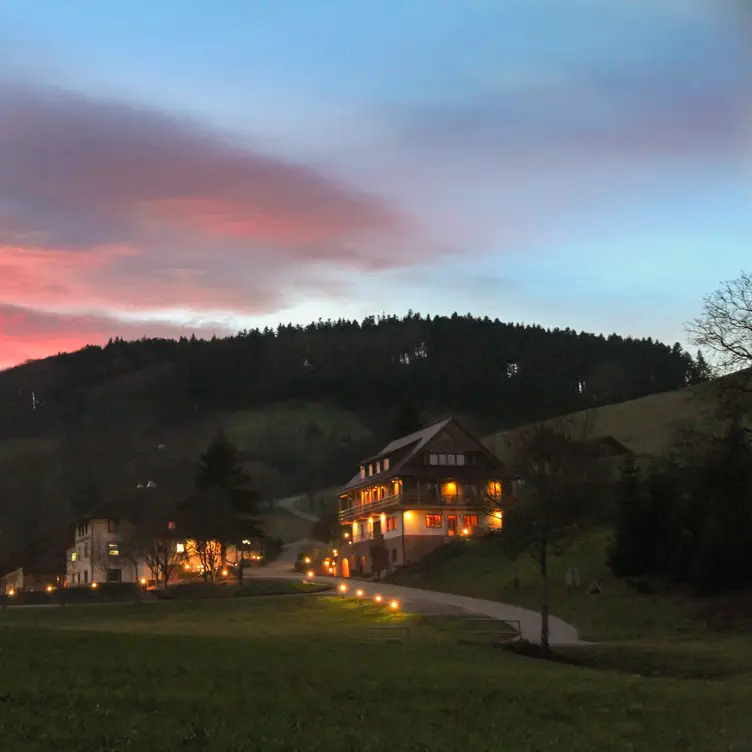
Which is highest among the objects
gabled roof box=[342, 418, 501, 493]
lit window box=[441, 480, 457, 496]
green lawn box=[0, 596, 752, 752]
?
gabled roof box=[342, 418, 501, 493]

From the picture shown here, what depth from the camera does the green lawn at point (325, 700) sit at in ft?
46.6

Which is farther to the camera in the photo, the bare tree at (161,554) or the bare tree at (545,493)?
the bare tree at (161,554)

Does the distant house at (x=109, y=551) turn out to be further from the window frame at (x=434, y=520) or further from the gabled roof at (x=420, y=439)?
the window frame at (x=434, y=520)

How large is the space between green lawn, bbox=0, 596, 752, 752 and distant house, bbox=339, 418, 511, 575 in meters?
50.0

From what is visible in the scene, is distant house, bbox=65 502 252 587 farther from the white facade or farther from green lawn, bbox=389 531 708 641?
green lawn, bbox=389 531 708 641

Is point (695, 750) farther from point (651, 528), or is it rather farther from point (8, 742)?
point (651, 528)

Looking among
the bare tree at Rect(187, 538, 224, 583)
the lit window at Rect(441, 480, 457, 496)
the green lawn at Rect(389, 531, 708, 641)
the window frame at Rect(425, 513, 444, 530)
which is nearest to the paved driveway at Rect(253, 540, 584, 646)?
the green lawn at Rect(389, 531, 708, 641)

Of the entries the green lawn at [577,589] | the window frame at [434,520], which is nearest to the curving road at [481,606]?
the green lawn at [577,589]

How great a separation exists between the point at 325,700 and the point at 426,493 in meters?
64.1

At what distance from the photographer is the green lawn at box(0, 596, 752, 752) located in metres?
14.2

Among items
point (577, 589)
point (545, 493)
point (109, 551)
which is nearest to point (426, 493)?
point (577, 589)

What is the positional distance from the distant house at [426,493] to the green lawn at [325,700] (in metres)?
50.0

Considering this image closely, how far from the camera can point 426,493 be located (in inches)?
3216

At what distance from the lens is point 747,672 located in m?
27.6
